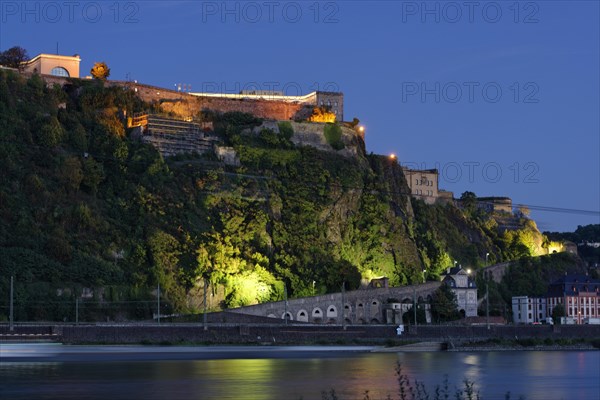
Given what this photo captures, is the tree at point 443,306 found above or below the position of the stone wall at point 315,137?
below

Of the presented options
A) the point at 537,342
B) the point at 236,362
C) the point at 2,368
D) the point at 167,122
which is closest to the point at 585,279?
the point at 537,342

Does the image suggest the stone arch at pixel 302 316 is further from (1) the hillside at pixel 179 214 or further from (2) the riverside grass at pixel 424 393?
(2) the riverside grass at pixel 424 393

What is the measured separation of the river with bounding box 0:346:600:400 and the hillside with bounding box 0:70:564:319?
17.0m

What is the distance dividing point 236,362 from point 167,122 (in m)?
46.5

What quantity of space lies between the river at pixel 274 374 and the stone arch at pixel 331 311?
24402 mm

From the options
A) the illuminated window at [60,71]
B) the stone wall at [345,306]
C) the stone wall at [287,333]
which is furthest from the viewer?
the illuminated window at [60,71]

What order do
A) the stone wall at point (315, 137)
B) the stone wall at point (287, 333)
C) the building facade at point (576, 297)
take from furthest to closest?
1. the stone wall at point (315, 137)
2. the building facade at point (576, 297)
3. the stone wall at point (287, 333)

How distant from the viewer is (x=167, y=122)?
9262 centimetres

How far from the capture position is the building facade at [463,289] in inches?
3622

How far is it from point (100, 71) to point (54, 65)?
391cm

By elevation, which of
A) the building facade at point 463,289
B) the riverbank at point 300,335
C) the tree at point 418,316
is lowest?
the riverbank at point 300,335

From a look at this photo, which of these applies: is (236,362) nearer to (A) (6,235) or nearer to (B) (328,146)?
(A) (6,235)

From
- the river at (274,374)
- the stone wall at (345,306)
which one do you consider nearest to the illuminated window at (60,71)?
the stone wall at (345,306)

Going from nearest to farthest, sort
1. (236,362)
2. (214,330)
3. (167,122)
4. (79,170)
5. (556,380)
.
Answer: (556,380), (236,362), (214,330), (79,170), (167,122)
